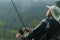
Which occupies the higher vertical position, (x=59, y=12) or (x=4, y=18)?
(x=4, y=18)

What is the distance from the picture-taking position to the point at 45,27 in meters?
5.88

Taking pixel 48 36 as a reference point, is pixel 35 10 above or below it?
above

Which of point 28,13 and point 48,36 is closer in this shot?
point 48,36

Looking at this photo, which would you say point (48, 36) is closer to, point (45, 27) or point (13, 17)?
point (45, 27)

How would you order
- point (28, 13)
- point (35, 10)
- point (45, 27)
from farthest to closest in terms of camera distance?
point (35, 10), point (28, 13), point (45, 27)

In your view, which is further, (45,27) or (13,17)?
(13,17)

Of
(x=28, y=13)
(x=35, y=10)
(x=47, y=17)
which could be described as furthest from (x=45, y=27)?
(x=35, y=10)

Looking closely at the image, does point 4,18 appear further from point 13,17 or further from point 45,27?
point 45,27

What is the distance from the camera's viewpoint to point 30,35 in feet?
19.5

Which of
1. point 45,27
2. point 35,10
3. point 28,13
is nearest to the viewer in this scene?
point 45,27

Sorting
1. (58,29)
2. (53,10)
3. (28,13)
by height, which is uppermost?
(28,13)

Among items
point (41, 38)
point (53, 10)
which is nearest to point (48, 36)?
point (41, 38)

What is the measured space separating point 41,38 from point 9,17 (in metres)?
63.5

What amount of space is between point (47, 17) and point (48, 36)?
39 centimetres
